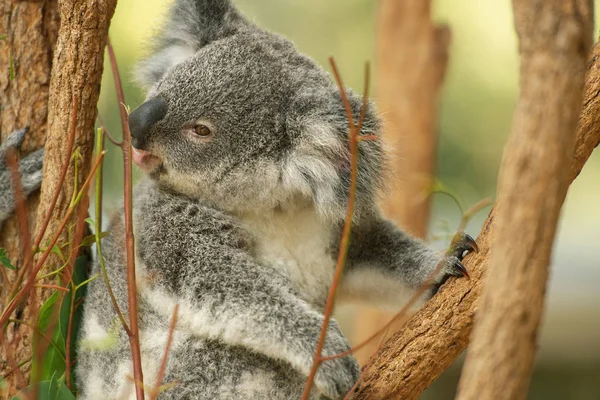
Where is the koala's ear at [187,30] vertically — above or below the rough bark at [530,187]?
above

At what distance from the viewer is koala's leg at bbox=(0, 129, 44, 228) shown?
2.63m

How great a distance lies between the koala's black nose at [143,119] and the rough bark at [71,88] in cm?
17

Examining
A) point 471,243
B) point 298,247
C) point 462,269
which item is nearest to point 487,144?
point 298,247

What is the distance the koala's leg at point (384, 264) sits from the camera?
2.61 m

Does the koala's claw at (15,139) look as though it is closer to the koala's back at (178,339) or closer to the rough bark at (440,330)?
the koala's back at (178,339)

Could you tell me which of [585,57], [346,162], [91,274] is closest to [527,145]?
[585,57]

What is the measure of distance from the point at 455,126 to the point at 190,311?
6.47 metres

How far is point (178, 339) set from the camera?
94.9 inches

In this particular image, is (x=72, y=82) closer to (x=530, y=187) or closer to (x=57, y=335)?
(x=57, y=335)

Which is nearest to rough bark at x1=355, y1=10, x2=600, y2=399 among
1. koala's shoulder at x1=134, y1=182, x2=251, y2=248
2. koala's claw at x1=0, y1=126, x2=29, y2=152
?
koala's shoulder at x1=134, y1=182, x2=251, y2=248

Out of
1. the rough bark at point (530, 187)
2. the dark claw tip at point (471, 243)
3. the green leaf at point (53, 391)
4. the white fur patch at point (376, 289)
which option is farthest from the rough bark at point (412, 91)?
the rough bark at point (530, 187)

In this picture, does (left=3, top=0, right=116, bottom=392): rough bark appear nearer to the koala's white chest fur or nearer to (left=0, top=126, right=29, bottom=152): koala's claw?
(left=0, top=126, right=29, bottom=152): koala's claw

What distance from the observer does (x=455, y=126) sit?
27.2 ft

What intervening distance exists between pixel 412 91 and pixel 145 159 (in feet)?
9.82
